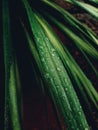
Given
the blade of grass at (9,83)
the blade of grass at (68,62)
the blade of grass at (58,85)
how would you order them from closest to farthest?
the blade of grass at (58,85)
the blade of grass at (9,83)
the blade of grass at (68,62)

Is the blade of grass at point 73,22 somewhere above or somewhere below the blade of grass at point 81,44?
above

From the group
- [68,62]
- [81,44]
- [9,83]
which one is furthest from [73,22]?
[9,83]

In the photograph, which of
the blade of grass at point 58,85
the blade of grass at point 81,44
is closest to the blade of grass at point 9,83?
the blade of grass at point 58,85

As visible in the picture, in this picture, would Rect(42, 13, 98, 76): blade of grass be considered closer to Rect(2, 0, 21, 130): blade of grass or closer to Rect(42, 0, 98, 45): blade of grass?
Rect(42, 0, 98, 45): blade of grass

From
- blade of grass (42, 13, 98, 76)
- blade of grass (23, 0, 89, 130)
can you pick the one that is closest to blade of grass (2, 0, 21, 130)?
blade of grass (23, 0, 89, 130)

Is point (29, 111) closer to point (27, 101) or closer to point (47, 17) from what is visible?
point (27, 101)

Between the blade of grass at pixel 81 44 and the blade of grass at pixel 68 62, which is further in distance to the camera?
the blade of grass at pixel 81 44

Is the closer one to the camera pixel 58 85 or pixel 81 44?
pixel 58 85

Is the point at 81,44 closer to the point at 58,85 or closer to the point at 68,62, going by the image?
the point at 68,62

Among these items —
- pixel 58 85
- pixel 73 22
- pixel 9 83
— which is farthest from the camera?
pixel 73 22

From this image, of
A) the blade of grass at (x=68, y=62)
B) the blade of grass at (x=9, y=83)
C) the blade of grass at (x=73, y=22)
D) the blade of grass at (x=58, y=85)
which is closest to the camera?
the blade of grass at (x=58, y=85)

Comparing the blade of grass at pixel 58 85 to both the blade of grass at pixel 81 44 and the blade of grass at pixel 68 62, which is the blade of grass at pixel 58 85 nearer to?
the blade of grass at pixel 68 62

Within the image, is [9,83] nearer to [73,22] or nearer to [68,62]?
[68,62]

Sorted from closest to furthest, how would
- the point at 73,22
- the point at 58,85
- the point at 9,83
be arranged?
1. the point at 58,85
2. the point at 9,83
3. the point at 73,22
